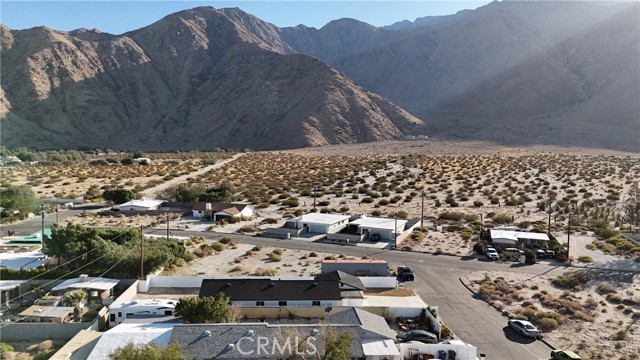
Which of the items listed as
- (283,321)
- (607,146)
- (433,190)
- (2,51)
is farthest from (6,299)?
(2,51)

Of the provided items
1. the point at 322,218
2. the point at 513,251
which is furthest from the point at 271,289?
the point at 322,218

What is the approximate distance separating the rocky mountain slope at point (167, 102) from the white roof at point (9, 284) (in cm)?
11414

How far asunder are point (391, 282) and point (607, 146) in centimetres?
12715

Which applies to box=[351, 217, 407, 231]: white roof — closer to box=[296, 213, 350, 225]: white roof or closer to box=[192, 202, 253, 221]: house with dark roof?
box=[296, 213, 350, 225]: white roof

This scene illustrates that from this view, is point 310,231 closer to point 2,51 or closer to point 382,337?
point 382,337

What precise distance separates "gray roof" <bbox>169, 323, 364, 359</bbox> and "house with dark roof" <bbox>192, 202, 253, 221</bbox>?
3372cm

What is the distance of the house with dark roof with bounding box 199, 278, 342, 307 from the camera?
2766cm

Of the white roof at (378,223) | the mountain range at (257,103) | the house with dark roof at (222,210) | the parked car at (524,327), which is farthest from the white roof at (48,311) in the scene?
the mountain range at (257,103)

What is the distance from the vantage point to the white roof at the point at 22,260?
119ft

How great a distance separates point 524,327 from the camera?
26500mm

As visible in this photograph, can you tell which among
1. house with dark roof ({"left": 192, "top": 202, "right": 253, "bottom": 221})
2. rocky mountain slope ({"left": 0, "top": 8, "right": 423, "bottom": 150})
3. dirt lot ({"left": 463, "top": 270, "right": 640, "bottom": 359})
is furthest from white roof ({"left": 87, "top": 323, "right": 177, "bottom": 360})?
rocky mountain slope ({"left": 0, "top": 8, "right": 423, "bottom": 150})

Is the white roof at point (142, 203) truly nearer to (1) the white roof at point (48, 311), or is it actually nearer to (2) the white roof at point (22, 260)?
(2) the white roof at point (22, 260)

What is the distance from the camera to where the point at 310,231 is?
5038cm

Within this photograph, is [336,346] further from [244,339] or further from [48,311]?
[48,311]
